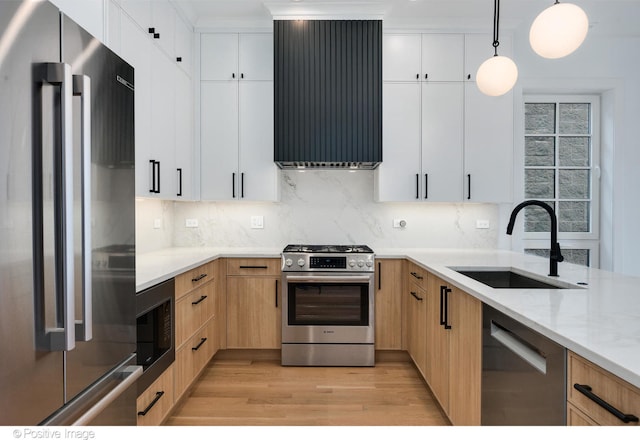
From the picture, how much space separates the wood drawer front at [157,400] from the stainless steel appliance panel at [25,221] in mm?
910

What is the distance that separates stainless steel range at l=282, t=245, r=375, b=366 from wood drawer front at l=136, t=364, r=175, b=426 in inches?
43.2

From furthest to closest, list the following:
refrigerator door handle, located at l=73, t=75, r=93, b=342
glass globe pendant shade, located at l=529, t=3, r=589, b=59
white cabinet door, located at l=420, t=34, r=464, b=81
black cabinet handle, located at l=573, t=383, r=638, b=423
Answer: white cabinet door, located at l=420, t=34, r=464, b=81, glass globe pendant shade, located at l=529, t=3, r=589, b=59, refrigerator door handle, located at l=73, t=75, r=93, b=342, black cabinet handle, located at l=573, t=383, r=638, b=423

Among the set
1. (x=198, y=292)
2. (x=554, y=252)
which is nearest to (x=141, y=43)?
Result: (x=198, y=292)

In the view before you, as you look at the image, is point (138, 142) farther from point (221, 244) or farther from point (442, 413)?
point (442, 413)

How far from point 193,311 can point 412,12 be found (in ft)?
9.31

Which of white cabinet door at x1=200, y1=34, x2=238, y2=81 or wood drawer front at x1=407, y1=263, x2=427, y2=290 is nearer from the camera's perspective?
wood drawer front at x1=407, y1=263, x2=427, y2=290

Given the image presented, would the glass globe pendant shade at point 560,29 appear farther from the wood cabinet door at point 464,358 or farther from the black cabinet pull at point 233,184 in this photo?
the black cabinet pull at point 233,184

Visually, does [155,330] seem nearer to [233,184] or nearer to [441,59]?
[233,184]

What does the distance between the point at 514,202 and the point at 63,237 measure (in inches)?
140

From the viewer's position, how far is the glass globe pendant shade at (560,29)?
1.62m

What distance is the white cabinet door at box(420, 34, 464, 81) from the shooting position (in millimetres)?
3365

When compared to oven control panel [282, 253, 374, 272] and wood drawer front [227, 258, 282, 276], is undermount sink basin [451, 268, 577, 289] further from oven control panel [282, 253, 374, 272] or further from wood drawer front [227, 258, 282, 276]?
wood drawer front [227, 258, 282, 276]

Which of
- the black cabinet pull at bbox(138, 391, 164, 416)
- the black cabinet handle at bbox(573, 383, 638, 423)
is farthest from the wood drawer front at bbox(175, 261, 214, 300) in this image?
the black cabinet handle at bbox(573, 383, 638, 423)

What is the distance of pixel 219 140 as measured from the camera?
11.2ft
